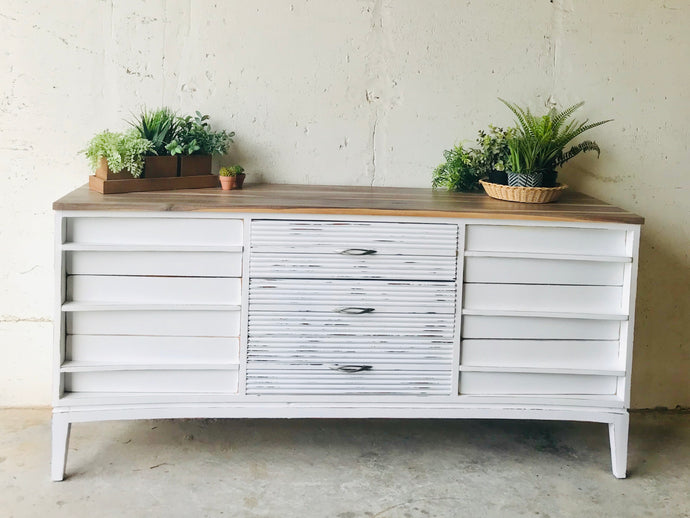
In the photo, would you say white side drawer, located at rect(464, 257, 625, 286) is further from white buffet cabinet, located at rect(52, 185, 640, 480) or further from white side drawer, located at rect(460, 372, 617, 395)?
white side drawer, located at rect(460, 372, 617, 395)

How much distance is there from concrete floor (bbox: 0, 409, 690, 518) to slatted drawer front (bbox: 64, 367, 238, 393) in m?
0.32

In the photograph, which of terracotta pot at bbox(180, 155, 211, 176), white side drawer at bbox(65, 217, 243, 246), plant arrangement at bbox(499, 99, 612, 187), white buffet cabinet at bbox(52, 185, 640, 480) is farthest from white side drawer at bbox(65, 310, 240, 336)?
plant arrangement at bbox(499, 99, 612, 187)

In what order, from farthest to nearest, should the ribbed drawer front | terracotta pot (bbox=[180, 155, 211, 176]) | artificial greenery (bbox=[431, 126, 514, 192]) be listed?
artificial greenery (bbox=[431, 126, 514, 192])
terracotta pot (bbox=[180, 155, 211, 176])
the ribbed drawer front

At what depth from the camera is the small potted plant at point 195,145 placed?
10.6 ft

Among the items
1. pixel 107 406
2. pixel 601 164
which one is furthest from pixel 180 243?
pixel 601 164

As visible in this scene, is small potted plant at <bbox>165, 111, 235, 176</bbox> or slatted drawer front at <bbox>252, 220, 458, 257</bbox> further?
small potted plant at <bbox>165, 111, 235, 176</bbox>

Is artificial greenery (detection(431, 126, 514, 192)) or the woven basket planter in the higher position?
artificial greenery (detection(431, 126, 514, 192))

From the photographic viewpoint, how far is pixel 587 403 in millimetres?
3057

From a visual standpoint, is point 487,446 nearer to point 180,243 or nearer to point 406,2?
point 180,243

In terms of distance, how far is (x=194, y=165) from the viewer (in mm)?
3285

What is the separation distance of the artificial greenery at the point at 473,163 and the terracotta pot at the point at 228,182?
0.84 meters

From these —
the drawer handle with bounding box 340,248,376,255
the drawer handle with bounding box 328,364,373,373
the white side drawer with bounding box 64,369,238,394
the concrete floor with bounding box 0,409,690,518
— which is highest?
the drawer handle with bounding box 340,248,376,255

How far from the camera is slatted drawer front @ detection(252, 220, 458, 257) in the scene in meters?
2.90

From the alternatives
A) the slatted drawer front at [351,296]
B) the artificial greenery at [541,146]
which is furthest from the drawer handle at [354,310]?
the artificial greenery at [541,146]
